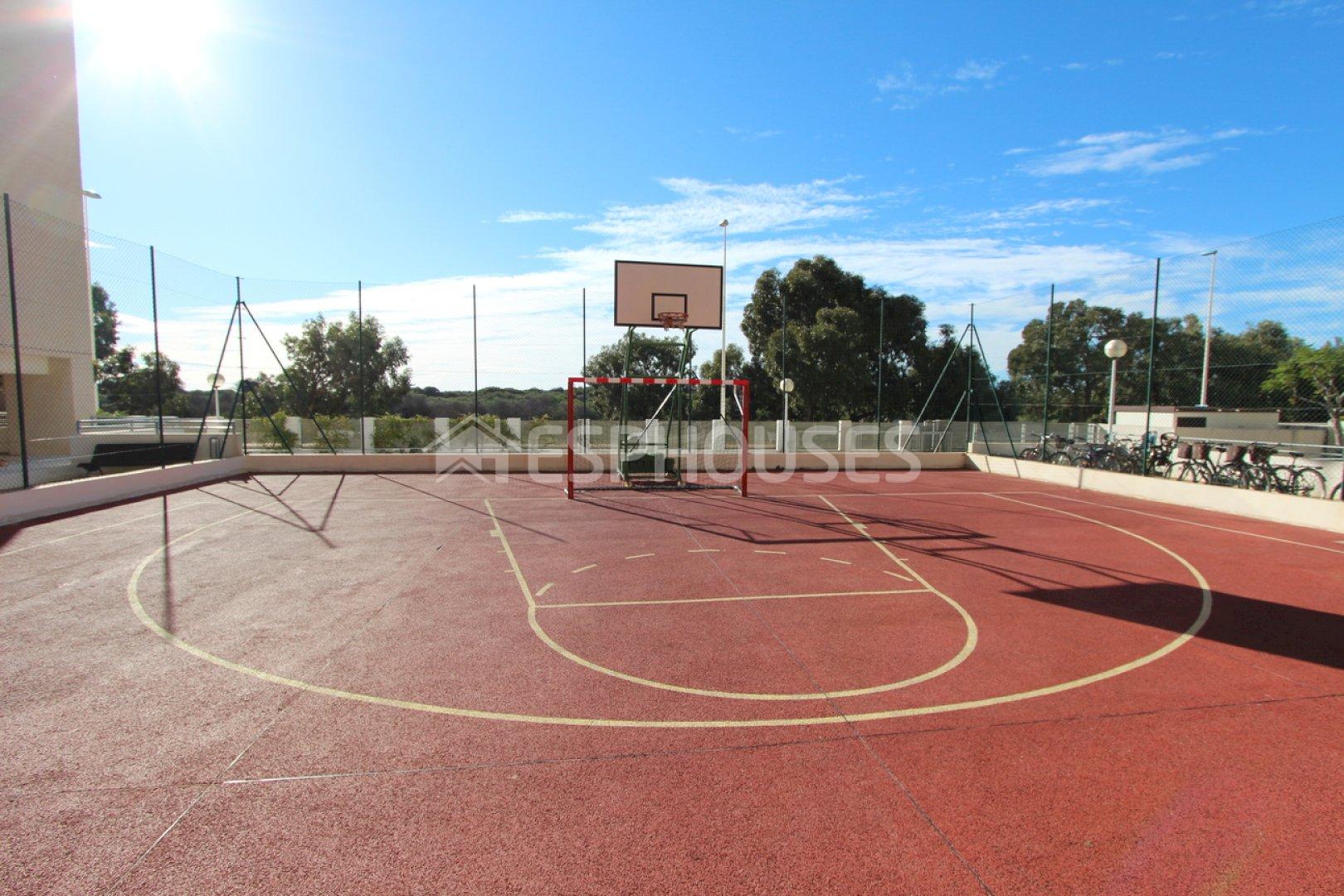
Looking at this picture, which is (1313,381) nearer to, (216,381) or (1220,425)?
(1220,425)

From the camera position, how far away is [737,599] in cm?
641

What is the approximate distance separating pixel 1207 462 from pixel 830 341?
1365cm

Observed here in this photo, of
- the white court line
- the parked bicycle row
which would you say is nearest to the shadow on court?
the white court line

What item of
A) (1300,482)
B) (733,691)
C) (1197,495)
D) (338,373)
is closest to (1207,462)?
(1197,495)

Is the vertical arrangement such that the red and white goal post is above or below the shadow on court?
above

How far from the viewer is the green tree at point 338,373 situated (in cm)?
2217

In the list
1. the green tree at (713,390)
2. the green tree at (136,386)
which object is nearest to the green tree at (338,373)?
the green tree at (136,386)

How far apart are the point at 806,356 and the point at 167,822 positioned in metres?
24.0

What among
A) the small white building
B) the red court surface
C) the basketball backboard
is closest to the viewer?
the red court surface

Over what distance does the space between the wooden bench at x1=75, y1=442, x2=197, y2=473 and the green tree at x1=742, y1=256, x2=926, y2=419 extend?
18.2m

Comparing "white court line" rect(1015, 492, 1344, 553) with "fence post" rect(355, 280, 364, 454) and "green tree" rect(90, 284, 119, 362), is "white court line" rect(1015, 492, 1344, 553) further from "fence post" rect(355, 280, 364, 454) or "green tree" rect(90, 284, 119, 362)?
"green tree" rect(90, 284, 119, 362)

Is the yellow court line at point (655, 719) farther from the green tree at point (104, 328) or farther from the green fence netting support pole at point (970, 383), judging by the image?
the green tree at point (104, 328)

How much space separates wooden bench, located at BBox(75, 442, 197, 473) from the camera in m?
13.5

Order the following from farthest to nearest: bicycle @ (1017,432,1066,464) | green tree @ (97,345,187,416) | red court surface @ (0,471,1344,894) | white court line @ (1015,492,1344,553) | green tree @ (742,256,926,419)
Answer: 1. green tree @ (742,256,926,419)
2. bicycle @ (1017,432,1066,464)
3. green tree @ (97,345,187,416)
4. white court line @ (1015,492,1344,553)
5. red court surface @ (0,471,1344,894)
